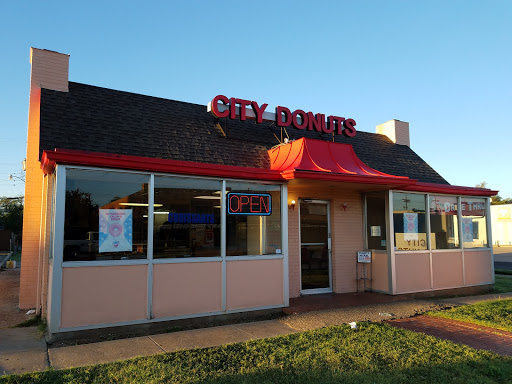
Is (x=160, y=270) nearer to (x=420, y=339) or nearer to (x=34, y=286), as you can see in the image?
(x=34, y=286)

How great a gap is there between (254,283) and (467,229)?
7.03 m

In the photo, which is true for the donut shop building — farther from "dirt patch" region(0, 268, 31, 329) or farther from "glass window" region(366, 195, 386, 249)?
"dirt patch" region(0, 268, 31, 329)

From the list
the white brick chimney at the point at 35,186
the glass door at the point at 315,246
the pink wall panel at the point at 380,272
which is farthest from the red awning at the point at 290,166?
the pink wall panel at the point at 380,272

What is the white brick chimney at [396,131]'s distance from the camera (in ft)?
43.6

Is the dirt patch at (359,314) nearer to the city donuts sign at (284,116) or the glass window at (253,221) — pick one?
the glass window at (253,221)

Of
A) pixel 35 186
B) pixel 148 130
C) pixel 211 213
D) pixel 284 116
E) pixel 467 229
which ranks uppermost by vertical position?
pixel 284 116

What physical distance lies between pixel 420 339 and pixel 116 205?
17.0 ft

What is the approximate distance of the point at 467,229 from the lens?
10.9 m

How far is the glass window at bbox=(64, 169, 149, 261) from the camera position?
5.89 metres

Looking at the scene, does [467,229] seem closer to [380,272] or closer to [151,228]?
[380,272]

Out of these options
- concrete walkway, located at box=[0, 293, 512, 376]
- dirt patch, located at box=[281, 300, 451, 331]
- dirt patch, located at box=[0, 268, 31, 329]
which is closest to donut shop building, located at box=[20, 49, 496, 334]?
dirt patch, located at box=[0, 268, 31, 329]

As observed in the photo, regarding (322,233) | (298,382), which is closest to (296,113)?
(322,233)

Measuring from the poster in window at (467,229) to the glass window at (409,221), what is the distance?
167 centimetres

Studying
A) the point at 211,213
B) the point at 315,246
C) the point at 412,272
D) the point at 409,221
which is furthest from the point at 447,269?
the point at 211,213
